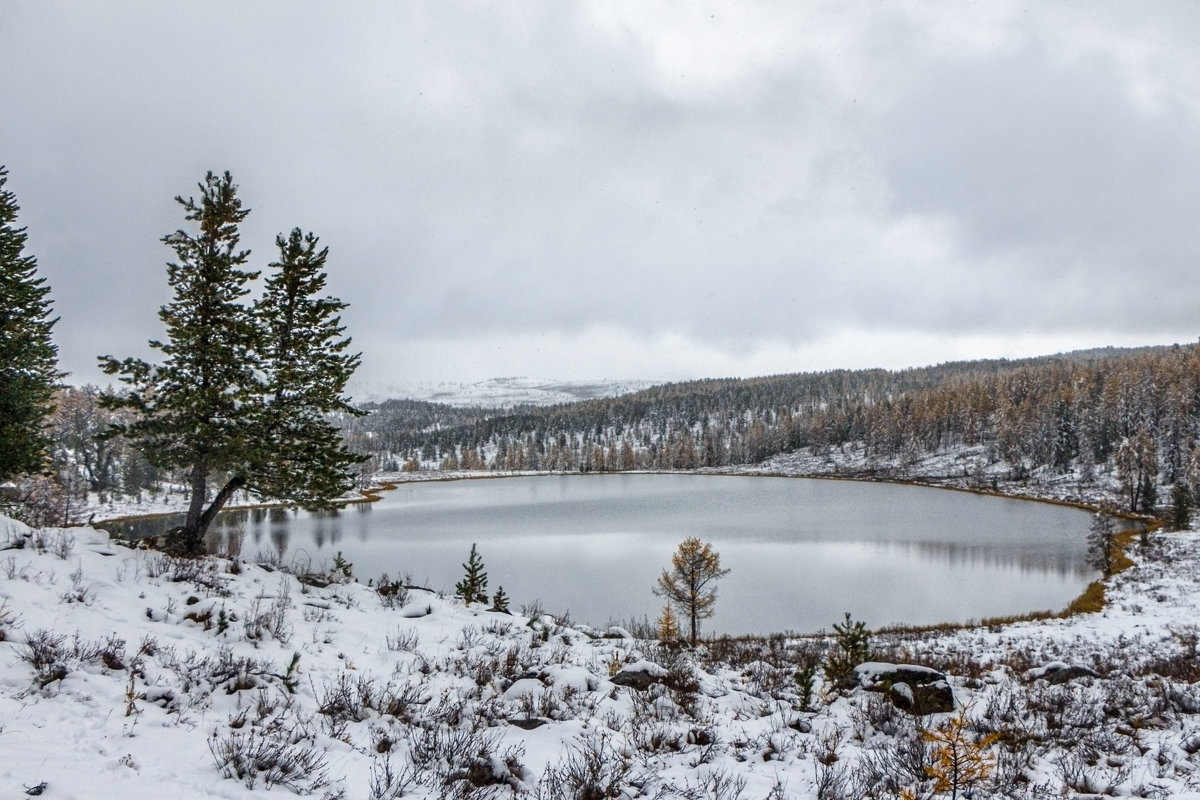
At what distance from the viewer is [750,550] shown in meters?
45.8

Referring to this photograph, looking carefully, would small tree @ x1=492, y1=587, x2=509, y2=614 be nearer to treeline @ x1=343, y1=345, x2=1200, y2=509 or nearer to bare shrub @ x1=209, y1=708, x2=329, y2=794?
bare shrub @ x1=209, y1=708, x2=329, y2=794

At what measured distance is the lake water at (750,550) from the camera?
31672 mm

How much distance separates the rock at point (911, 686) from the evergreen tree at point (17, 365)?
84.1 feet

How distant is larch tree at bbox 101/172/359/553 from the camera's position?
47.6 feet

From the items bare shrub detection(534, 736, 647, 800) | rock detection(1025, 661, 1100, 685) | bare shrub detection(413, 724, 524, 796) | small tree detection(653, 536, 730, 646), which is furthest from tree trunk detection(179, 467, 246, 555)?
small tree detection(653, 536, 730, 646)

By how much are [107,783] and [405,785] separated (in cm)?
205

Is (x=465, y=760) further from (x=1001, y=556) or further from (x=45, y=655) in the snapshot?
(x=1001, y=556)

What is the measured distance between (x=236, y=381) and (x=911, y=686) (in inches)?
651

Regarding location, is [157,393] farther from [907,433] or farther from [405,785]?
[907,433]

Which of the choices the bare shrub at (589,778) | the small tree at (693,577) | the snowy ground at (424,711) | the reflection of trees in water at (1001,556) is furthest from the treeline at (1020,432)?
the bare shrub at (589,778)

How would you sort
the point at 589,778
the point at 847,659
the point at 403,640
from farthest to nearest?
the point at 847,659, the point at 403,640, the point at 589,778

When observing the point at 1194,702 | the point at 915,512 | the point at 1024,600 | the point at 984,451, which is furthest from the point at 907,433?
the point at 1194,702

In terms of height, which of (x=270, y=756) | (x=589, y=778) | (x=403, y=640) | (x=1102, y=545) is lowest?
(x=1102, y=545)

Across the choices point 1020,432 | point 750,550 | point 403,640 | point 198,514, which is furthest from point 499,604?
point 1020,432
